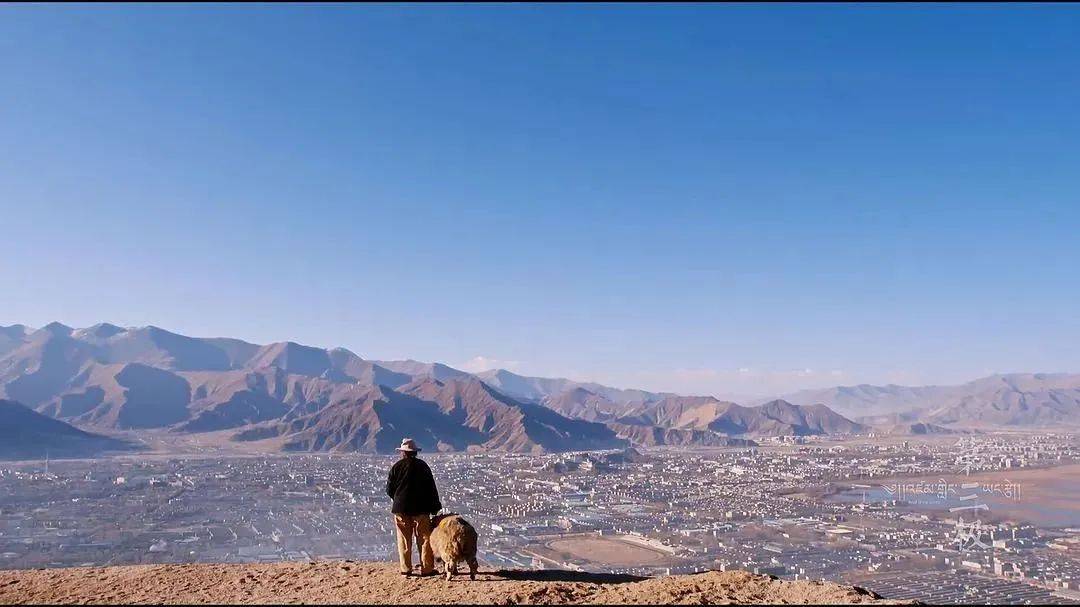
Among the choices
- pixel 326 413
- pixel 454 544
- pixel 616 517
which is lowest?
pixel 616 517

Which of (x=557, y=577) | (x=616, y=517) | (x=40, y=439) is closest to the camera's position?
(x=557, y=577)

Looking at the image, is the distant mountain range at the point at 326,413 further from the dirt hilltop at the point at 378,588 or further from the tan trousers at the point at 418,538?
the tan trousers at the point at 418,538

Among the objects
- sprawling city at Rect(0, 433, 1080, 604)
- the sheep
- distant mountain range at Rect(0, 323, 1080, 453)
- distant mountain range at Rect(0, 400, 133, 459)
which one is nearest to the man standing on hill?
the sheep

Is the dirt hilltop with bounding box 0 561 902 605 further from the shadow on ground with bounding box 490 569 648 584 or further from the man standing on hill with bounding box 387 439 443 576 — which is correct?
the man standing on hill with bounding box 387 439 443 576

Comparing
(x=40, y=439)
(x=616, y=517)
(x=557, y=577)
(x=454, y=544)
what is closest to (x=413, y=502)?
(x=454, y=544)

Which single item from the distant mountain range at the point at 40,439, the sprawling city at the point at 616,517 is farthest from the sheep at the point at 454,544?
the distant mountain range at the point at 40,439

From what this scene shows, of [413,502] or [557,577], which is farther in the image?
[557,577]

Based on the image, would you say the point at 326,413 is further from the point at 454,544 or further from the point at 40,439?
the point at 454,544
